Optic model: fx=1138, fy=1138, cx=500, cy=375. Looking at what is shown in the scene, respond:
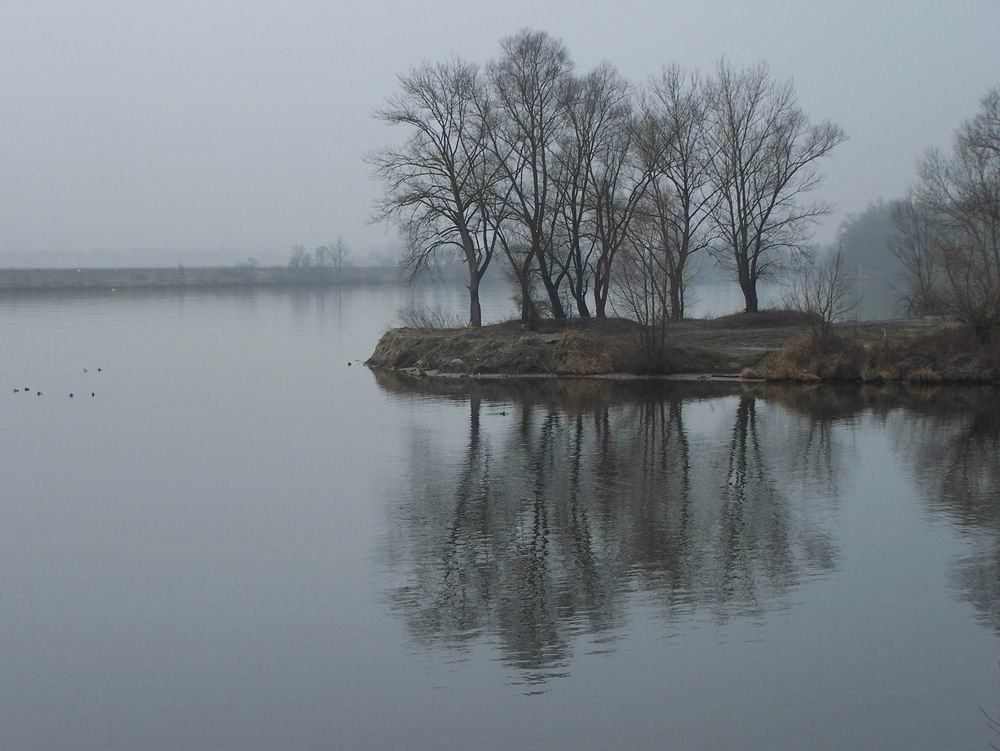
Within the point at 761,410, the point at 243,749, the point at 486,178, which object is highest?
the point at 486,178

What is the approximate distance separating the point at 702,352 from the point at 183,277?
133370 millimetres

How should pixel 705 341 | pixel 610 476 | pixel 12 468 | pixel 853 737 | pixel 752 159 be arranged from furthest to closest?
pixel 752 159 → pixel 705 341 → pixel 12 468 → pixel 610 476 → pixel 853 737

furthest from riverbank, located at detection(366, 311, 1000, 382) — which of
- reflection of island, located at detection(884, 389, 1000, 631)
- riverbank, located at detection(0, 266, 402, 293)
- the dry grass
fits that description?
riverbank, located at detection(0, 266, 402, 293)

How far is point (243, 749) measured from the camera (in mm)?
9555

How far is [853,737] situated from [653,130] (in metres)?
38.6

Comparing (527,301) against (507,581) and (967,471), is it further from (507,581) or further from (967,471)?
(507,581)

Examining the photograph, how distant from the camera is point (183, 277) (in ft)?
525

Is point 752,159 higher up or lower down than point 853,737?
higher up

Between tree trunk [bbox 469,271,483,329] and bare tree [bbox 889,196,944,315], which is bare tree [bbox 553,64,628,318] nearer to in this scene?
tree trunk [bbox 469,271,483,329]

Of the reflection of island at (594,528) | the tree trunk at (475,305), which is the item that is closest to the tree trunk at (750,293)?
the tree trunk at (475,305)

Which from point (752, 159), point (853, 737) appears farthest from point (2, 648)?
point (752, 159)

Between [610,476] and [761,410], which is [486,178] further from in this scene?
[610,476]

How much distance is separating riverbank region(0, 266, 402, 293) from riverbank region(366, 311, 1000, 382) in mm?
105376

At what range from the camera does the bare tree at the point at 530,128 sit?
139ft
